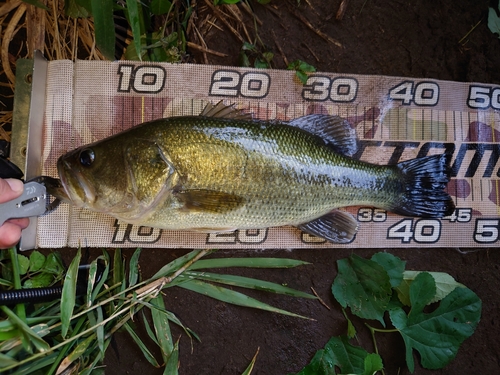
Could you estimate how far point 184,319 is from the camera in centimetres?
298

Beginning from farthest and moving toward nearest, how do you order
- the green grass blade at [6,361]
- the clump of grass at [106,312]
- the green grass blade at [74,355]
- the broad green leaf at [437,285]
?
the broad green leaf at [437,285]
the green grass blade at [74,355]
the clump of grass at [106,312]
the green grass blade at [6,361]

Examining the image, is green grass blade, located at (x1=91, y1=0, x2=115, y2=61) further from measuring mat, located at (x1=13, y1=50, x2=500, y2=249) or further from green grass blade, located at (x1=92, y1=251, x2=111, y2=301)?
green grass blade, located at (x1=92, y1=251, x2=111, y2=301)

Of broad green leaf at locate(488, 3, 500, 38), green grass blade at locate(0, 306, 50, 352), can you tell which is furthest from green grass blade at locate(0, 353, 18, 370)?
broad green leaf at locate(488, 3, 500, 38)

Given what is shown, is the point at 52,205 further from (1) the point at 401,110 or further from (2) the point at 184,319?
(1) the point at 401,110

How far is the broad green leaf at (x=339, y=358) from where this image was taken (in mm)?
2797

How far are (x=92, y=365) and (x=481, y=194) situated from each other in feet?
10.1

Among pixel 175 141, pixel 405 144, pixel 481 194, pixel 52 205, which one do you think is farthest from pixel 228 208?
pixel 481 194

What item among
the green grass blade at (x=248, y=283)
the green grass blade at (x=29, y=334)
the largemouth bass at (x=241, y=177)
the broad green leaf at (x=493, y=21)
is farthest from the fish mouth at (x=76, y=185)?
the broad green leaf at (x=493, y=21)

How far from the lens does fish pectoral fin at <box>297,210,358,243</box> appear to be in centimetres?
285

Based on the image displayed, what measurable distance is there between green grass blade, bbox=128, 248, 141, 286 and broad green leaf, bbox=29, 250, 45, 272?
601 millimetres

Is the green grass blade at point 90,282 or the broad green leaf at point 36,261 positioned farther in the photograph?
the broad green leaf at point 36,261

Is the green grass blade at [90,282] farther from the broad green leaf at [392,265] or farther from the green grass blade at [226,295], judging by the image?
the broad green leaf at [392,265]

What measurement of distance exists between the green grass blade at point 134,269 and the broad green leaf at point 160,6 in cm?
170

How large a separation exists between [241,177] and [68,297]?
1.31 m
